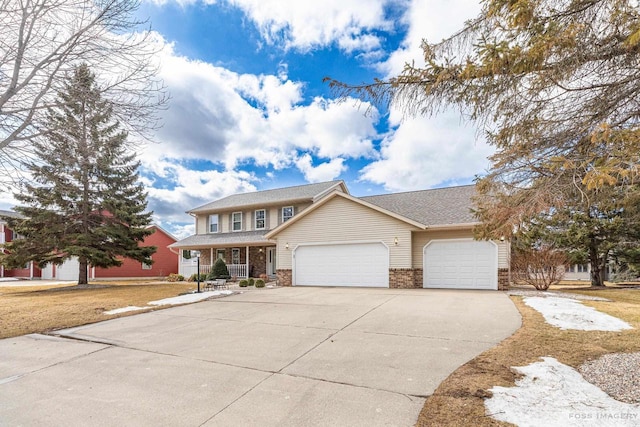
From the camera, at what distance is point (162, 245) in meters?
29.3

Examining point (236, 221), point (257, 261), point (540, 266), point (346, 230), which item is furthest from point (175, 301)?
point (540, 266)

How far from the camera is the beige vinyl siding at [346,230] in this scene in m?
14.4

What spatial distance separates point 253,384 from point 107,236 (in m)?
18.1

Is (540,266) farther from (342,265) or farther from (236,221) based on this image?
(236,221)

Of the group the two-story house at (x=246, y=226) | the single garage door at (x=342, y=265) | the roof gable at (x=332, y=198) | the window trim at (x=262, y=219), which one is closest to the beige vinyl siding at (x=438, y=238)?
the roof gable at (x=332, y=198)

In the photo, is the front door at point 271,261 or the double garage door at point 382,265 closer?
the double garage door at point 382,265

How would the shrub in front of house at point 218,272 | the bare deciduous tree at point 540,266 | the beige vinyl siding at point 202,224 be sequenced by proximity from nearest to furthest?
the bare deciduous tree at point 540,266 < the shrub in front of house at point 218,272 < the beige vinyl siding at point 202,224

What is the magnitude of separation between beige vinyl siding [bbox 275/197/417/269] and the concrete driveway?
6123 millimetres

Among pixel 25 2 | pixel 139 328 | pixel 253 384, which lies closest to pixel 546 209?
pixel 253 384

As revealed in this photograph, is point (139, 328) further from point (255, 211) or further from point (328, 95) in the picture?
point (255, 211)

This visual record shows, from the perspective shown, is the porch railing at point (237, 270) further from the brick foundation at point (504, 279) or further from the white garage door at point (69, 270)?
the white garage door at point (69, 270)

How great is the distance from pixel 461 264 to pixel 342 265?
5.16 meters

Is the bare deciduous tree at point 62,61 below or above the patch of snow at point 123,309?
above

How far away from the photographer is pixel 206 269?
22.2m
